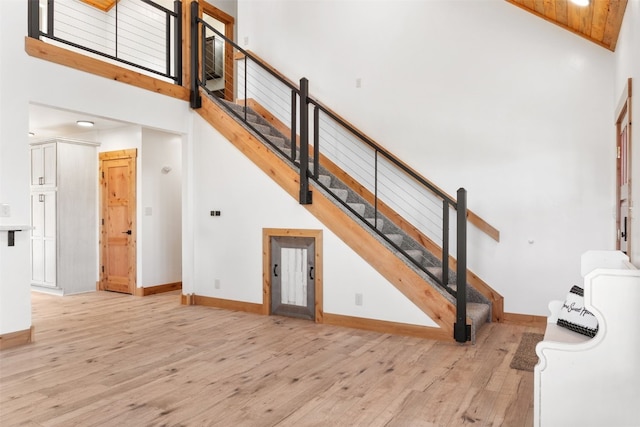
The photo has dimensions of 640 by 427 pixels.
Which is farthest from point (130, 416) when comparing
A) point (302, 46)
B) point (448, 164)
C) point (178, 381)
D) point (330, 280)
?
point (302, 46)

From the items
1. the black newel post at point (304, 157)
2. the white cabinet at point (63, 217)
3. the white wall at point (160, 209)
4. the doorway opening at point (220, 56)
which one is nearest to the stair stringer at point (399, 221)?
the black newel post at point (304, 157)

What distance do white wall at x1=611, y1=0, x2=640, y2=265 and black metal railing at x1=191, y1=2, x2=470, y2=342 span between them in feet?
5.17

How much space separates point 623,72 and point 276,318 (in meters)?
3.96

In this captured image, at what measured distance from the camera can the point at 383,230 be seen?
203 inches

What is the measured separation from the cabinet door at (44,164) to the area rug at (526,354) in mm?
6418

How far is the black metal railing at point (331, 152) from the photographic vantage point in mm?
4746

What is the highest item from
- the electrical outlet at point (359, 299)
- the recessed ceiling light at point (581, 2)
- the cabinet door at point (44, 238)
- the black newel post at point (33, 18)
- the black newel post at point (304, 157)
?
the black newel post at point (33, 18)

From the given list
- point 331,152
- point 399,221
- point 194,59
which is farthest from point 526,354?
point 194,59

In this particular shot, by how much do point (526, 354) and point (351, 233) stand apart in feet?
6.16

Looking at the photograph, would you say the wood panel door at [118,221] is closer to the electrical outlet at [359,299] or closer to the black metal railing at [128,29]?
the black metal railing at [128,29]

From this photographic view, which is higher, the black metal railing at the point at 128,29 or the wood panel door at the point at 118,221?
the black metal railing at the point at 128,29

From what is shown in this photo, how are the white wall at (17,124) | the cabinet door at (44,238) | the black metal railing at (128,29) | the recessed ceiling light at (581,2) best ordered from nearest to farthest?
the recessed ceiling light at (581,2)
the white wall at (17,124)
the cabinet door at (44,238)
the black metal railing at (128,29)

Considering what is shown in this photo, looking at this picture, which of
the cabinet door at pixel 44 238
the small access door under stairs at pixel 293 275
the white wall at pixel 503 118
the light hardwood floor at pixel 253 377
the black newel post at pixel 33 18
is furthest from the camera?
the cabinet door at pixel 44 238

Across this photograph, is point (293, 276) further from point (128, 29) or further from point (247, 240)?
point (128, 29)
